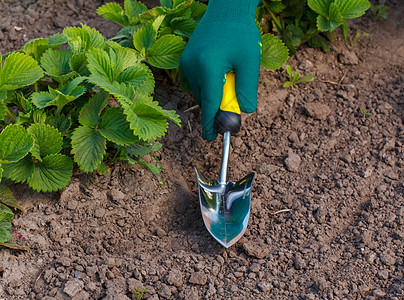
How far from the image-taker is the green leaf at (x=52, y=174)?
195 cm

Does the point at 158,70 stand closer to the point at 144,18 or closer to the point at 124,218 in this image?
the point at 144,18

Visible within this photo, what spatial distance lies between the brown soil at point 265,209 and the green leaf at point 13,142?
1.06 ft

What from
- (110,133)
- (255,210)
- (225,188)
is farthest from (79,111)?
(255,210)

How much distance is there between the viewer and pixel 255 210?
2.16 m

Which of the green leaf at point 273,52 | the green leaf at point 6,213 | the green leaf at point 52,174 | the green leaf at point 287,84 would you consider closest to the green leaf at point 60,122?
the green leaf at point 52,174

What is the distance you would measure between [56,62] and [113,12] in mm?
483

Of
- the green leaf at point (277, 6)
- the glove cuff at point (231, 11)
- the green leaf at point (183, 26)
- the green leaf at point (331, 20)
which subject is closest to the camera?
the glove cuff at point (231, 11)

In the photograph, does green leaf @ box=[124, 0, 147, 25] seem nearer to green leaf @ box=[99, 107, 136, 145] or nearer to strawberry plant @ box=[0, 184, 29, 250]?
green leaf @ box=[99, 107, 136, 145]

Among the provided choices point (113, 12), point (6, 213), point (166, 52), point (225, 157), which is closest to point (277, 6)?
point (166, 52)

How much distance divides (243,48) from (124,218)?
911mm

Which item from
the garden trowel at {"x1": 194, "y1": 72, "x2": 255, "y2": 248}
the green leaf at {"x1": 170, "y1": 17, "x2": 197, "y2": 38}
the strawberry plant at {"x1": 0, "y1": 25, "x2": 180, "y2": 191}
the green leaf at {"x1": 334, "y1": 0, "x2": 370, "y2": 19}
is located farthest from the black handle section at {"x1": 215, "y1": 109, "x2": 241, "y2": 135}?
the green leaf at {"x1": 334, "y1": 0, "x2": 370, "y2": 19}

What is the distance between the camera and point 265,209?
217cm

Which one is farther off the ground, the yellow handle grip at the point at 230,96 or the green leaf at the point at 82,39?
the green leaf at the point at 82,39

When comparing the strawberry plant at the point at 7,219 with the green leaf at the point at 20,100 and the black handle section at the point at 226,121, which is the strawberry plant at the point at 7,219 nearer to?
the green leaf at the point at 20,100
